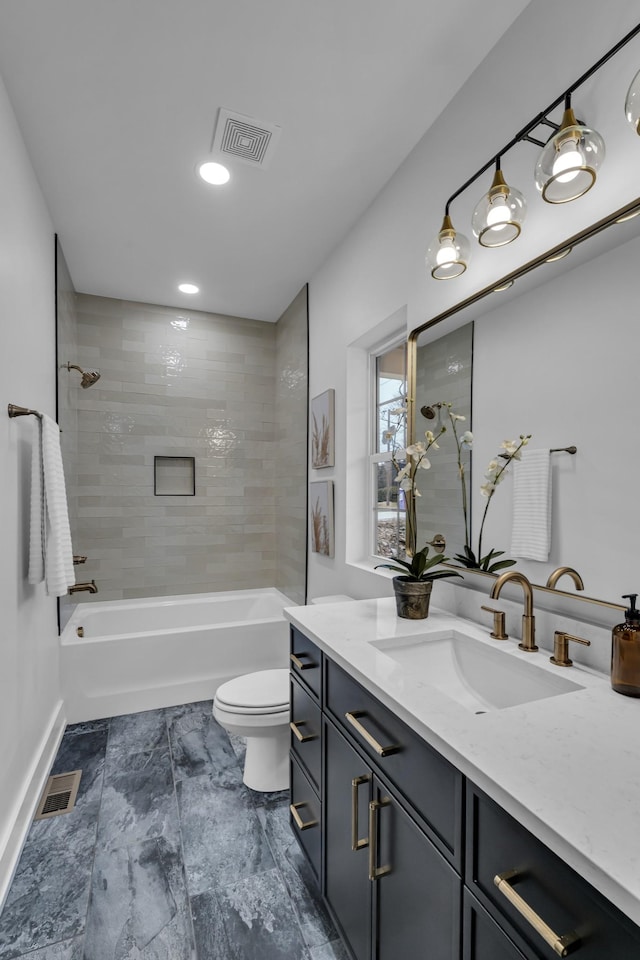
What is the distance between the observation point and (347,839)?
1.27 m

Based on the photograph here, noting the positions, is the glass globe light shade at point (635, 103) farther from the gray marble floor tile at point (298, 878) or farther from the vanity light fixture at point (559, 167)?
the gray marble floor tile at point (298, 878)

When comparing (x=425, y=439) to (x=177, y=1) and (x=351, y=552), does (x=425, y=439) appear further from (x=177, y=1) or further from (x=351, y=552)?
(x=177, y=1)

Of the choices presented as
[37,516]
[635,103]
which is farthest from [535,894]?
[37,516]

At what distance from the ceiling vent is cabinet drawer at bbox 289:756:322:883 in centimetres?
240

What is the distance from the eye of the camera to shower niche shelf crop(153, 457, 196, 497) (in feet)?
12.2

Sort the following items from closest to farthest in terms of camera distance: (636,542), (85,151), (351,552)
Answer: (636,542)
(85,151)
(351,552)

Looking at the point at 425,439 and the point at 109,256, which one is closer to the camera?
the point at 425,439

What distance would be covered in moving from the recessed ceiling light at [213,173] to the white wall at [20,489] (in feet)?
2.35

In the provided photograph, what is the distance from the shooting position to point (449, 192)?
1.78 metres

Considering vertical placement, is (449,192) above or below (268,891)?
above

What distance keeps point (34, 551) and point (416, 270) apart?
195cm

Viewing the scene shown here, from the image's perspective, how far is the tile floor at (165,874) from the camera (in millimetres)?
1373

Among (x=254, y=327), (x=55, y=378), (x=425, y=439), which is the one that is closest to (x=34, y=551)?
(x=55, y=378)

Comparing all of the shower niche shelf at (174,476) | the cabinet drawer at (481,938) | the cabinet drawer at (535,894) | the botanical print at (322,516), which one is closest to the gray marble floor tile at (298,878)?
the cabinet drawer at (481,938)
